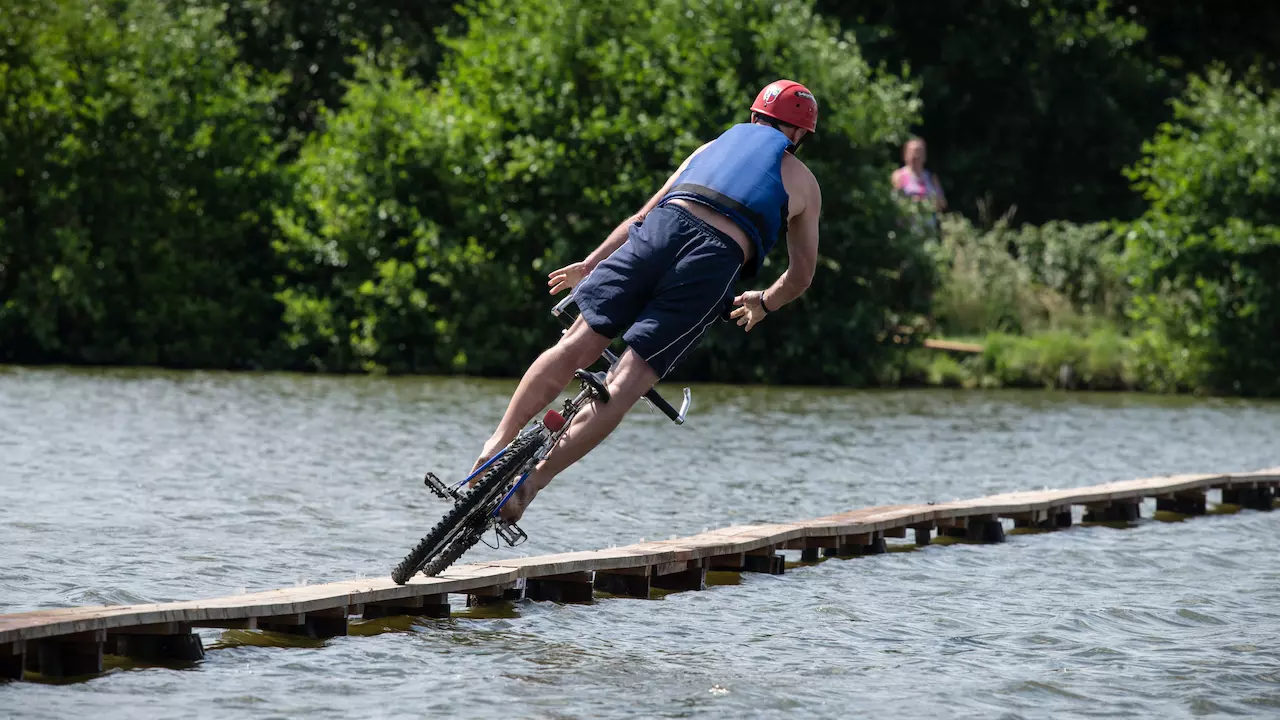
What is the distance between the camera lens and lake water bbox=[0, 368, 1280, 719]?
22.2 ft

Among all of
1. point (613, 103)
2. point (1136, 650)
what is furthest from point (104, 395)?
point (1136, 650)

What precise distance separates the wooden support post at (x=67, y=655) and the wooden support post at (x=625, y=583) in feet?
9.42

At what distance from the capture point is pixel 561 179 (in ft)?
82.3

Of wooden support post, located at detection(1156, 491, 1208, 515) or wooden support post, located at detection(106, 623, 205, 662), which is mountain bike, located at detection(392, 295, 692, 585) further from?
wooden support post, located at detection(1156, 491, 1208, 515)

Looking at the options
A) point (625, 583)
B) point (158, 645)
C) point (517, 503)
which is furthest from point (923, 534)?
point (158, 645)

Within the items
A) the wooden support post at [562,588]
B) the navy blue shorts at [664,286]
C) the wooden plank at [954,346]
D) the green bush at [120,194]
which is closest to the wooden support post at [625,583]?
the wooden support post at [562,588]

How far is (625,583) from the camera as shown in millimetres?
9133

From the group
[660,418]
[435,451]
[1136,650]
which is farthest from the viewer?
[660,418]

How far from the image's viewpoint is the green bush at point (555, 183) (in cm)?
2458

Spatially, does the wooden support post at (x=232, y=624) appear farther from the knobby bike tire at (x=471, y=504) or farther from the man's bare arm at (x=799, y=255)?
the man's bare arm at (x=799, y=255)

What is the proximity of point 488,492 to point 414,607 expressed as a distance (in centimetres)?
67

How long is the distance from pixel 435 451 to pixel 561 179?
33.1ft

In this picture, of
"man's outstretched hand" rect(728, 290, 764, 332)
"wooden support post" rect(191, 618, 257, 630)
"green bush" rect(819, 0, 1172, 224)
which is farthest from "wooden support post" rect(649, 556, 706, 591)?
"green bush" rect(819, 0, 1172, 224)

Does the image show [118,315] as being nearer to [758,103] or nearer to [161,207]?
[161,207]
